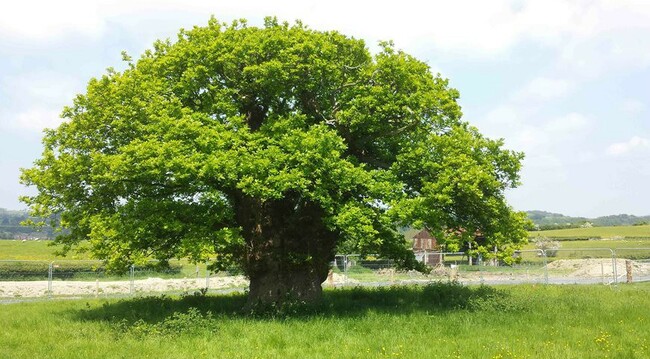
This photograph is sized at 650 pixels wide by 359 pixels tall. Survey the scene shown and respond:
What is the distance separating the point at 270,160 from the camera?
17844 millimetres

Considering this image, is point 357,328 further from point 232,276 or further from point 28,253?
point 28,253

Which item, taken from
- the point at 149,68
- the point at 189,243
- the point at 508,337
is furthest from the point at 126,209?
the point at 508,337

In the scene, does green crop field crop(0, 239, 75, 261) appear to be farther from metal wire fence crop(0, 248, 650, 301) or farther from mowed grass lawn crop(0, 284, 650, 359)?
mowed grass lawn crop(0, 284, 650, 359)

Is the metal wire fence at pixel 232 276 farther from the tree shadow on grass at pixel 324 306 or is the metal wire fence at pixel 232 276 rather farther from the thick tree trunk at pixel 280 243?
the thick tree trunk at pixel 280 243

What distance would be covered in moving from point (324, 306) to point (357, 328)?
13.1 feet

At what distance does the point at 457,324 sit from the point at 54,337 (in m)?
11.5

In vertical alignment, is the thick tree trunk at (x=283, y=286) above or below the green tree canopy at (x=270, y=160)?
below

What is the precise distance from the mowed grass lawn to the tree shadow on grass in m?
0.06

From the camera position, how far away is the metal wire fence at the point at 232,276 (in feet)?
112

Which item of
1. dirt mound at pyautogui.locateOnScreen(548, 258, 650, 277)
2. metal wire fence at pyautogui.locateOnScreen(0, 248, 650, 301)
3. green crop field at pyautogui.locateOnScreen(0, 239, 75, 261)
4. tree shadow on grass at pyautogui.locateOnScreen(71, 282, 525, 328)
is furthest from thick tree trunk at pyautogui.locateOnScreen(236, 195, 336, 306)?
dirt mound at pyautogui.locateOnScreen(548, 258, 650, 277)

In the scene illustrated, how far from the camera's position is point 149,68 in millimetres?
20500

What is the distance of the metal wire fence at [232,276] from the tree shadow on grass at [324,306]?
18.3 feet

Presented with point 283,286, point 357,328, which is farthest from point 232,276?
point 357,328

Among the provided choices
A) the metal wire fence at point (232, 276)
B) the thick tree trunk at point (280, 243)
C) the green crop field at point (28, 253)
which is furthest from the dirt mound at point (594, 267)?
the green crop field at point (28, 253)
